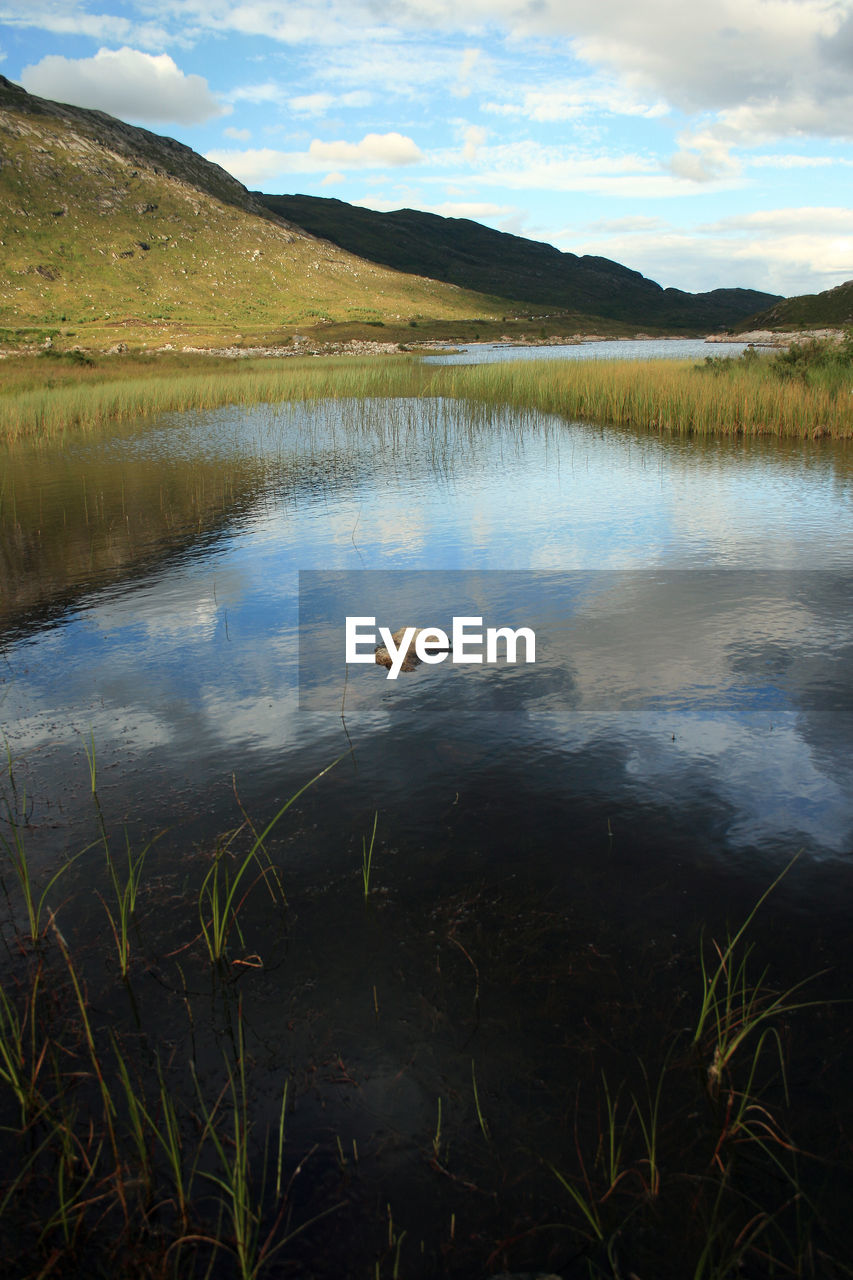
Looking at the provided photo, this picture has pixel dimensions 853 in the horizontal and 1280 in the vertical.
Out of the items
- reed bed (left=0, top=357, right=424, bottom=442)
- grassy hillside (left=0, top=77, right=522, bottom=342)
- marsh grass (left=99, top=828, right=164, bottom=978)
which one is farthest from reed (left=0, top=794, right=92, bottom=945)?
grassy hillside (left=0, top=77, right=522, bottom=342)


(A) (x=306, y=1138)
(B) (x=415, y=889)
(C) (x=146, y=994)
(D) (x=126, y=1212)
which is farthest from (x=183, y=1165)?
(B) (x=415, y=889)

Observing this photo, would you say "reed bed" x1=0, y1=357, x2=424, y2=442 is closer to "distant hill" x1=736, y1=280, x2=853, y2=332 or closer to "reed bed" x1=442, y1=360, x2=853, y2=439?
"reed bed" x1=442, y1=360, x2=853, y2=439

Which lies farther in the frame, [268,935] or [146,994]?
[268,935]

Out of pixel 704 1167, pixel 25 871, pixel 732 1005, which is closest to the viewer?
pixel 704 1167

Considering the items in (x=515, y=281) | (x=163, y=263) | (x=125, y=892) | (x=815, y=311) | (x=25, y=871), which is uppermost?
(x=515, y=281)

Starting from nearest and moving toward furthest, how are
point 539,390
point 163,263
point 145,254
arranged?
point 539,390, point 145,254, point 163,263

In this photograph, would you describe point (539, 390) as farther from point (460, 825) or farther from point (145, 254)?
point (145, 254)

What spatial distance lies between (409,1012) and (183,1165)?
99 centimetres

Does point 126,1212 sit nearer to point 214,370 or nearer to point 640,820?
point 640,820

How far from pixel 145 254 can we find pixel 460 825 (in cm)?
10861

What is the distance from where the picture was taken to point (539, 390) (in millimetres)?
26328

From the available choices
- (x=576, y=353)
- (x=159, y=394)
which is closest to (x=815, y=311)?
(x=576, y=353)

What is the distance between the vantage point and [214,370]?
3744 centimetres

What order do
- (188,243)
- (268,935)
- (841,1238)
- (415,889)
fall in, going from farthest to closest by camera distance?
1. (188,243)
2. (415,889)
3. (268,935)
4. (841,1238)
